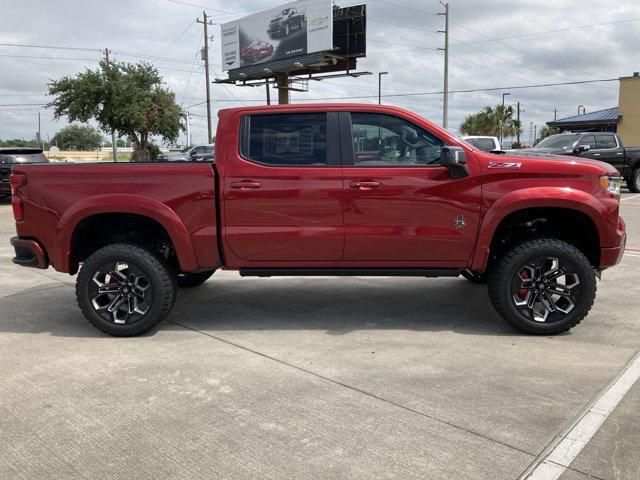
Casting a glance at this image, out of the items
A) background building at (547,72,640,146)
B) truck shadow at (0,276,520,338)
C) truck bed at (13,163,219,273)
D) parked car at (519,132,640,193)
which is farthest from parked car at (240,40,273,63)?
truck bed at (13,163,219,273)

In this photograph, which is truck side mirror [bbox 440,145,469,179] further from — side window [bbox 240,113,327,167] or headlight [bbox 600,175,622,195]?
headlight [bbox 600,175,622,195]

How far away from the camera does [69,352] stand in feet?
14.4

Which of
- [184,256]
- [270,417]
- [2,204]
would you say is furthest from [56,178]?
[2,204]

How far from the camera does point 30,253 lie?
4.85 meters

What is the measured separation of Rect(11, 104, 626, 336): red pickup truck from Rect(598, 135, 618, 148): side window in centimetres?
1459

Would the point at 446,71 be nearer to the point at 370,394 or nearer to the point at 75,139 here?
the point at 370,394

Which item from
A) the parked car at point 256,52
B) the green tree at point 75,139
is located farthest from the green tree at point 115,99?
the green tree at point 75,139

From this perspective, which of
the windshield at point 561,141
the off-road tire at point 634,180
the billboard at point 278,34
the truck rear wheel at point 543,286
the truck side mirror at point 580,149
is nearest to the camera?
the truck rear wheel at point 543,286

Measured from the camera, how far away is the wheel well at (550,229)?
4.71m

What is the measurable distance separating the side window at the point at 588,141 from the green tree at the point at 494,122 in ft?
153

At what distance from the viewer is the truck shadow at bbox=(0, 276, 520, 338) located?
5.01m

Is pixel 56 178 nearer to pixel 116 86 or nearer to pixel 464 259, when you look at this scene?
pixel 464 259

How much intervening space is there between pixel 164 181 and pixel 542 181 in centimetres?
308

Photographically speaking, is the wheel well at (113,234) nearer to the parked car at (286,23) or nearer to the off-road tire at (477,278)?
the off-road tire at (477,278)
